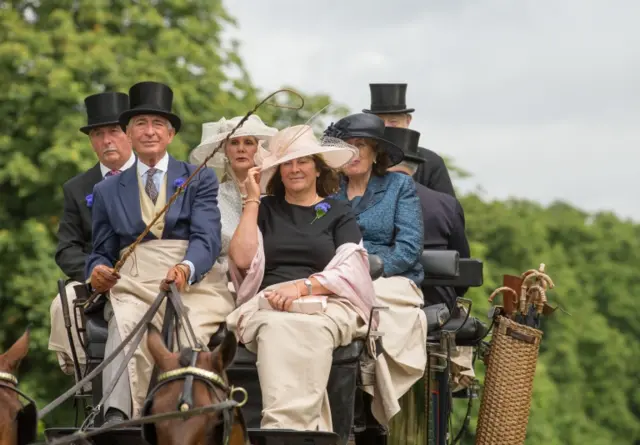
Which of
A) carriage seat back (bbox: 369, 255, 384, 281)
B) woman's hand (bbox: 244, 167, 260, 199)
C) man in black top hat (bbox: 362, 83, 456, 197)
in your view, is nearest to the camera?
woman's hand (bbox: 244, 167, 260, 199)

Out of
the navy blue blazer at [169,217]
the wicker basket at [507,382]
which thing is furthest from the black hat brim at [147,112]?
the wicker basket at [507,382]

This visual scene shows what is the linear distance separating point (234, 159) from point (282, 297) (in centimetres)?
160

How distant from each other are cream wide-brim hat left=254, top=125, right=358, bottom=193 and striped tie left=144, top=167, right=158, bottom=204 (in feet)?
1.77

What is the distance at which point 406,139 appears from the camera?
11047mm

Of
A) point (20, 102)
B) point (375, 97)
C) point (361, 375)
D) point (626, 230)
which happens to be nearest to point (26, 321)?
point (20, 102)

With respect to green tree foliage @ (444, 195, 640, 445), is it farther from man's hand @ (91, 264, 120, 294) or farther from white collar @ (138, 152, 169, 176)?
man's hand @ (91, 264, 120, 294)

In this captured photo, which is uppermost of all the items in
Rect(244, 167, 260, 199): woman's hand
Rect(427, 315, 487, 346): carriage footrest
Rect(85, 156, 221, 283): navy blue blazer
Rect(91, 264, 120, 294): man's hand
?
Rect(244, 167, 260, 199): woman's hand

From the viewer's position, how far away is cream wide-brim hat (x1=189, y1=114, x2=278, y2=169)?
998 cm

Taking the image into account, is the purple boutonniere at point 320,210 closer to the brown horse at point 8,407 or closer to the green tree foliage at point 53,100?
the brown horse at point 8,407

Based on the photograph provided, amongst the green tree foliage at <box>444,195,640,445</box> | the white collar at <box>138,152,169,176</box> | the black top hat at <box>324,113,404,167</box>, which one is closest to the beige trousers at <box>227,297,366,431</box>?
the white collar at <box>138,152,169,176</box>

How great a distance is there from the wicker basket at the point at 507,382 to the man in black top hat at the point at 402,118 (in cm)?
171

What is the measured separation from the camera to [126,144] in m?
10.9

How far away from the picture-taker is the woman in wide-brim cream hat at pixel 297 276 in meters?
8.30

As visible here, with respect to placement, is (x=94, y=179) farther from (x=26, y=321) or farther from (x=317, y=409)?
(x=26, y=321)
